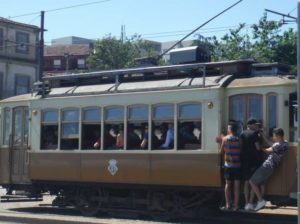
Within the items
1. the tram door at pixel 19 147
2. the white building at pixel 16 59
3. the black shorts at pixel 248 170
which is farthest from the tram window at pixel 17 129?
the white building at pixel 16 59

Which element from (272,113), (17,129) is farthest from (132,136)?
(17,129)

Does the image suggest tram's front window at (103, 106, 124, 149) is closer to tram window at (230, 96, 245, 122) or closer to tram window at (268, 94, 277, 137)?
tram window at (230, 96, 245, 122)

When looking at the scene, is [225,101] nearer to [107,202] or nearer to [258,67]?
[258,67]

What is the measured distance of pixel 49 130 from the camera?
55.0 ft

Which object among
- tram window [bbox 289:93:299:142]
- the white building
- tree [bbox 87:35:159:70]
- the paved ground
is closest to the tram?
tram window [bbox 289:93:299:142]

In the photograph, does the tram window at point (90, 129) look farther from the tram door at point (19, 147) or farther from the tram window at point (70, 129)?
the tram door at point (19, 147)

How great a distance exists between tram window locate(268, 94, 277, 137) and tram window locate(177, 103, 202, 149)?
63.0 inches

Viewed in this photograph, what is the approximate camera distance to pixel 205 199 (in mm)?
14328

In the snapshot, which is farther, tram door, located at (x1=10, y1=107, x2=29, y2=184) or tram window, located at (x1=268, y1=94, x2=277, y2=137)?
tram door, located at (x1=10, y1=107, x2=29, y2=184)

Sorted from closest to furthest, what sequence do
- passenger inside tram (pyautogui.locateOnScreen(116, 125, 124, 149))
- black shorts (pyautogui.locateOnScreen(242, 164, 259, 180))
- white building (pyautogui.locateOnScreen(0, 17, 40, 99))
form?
black shorts (pyautogui.locateOnScreen(242, 164, 259, 180)) < passenger inside tram (pyautogui.locateOnScreen(116, 125, 124, 149)) < white building (pyautogui.locateOnScreen(0, 17, 40, 99))

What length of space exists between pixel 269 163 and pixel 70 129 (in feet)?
18.4

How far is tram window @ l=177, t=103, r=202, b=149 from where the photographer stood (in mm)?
14117

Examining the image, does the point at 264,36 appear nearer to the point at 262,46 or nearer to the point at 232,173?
the point at 262,46

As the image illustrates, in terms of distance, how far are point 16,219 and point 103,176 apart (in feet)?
7.50
